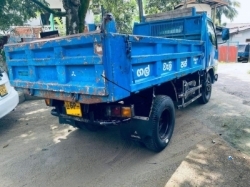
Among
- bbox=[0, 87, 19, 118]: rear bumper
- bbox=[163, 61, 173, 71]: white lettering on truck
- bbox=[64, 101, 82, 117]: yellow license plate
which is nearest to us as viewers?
bbox=[64, 101, 82, 117]: yellow license plate

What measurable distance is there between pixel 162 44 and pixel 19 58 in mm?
2081

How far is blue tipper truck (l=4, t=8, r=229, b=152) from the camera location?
2.39m

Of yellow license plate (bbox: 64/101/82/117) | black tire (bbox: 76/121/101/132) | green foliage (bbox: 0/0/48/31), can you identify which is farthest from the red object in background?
yellow license plate (bbox: 64/101/82/117)

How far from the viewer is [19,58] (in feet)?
10.9

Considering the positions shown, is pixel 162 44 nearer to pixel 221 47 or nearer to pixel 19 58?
pixel 19 58

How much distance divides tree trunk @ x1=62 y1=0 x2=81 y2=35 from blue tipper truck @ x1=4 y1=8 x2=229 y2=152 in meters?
3.24

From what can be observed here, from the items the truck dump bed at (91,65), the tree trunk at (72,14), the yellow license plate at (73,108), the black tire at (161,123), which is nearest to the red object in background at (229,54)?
the tree trunk at (72,14)

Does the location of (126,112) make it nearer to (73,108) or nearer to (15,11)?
(73,108)

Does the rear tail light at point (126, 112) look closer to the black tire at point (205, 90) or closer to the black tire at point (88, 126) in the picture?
the black tire at point (88, 126)

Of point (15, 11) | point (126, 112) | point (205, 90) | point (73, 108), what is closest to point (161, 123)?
point (126, 112)

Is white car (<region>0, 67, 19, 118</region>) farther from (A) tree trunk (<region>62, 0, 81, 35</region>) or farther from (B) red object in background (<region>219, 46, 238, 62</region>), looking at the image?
(B) red object in background (<region>219, 46, 238, 62</region>)

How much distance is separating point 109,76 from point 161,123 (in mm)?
1745

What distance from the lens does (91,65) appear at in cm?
248

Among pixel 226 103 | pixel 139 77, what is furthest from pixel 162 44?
pixel 226 103
